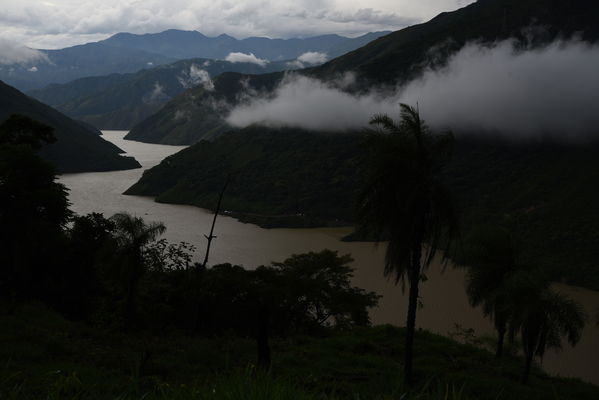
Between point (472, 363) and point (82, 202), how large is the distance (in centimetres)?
9911

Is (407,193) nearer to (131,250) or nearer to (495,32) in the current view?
(131,250)

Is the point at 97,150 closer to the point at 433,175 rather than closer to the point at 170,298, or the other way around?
the point at 170,298

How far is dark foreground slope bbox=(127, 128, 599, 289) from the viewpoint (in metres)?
76.6

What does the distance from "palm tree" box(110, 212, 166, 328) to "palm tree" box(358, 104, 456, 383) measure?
11121mm

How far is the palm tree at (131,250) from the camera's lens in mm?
→ 21547

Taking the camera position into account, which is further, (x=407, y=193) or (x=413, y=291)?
(x=413, y=291)

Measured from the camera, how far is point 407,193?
44.6 ft

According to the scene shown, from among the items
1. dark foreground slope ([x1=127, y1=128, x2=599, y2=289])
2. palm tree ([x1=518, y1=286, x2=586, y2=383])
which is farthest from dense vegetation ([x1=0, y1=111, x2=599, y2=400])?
dark foreground slope ([x1=127, y1=128, x2=599, y2=289])

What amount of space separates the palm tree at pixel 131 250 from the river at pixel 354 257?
9.56 meters

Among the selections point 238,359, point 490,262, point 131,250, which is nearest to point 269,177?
point 131,250

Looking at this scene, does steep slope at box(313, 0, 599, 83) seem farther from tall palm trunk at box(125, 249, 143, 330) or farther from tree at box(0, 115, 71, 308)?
tall palm trunk at box(125, 249, 143, 330)

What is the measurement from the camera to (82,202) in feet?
346

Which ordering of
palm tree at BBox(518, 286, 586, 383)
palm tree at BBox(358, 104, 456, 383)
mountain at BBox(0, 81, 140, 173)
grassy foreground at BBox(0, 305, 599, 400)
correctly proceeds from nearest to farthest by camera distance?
grassy foreground at BBox(0, 305, 599, 400) → palm tree at BBox(358, 104, 456, 383) → palm tree at BBox(518, 286, 586, 383) → mountain at BBox(0, 81, 140, 173)

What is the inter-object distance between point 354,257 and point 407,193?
57.2 m
